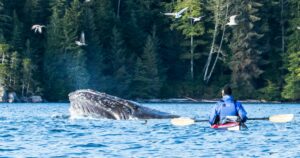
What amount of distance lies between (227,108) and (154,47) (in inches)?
2166

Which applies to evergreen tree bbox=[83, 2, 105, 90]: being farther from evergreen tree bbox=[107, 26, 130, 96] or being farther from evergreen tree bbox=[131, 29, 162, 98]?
evergreen tree bbox=[131, 29, 162, 98]

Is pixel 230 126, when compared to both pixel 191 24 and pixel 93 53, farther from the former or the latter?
pixel 191 24

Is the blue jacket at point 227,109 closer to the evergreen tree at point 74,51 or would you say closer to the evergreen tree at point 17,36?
the evergreen tree at point 74,51

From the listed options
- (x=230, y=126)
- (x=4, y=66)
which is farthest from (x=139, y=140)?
(x=4, y=66)

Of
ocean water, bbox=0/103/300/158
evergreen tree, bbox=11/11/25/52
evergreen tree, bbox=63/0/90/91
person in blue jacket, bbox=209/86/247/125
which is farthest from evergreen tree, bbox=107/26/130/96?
person in blue jacket, bbox=209/86/247/125

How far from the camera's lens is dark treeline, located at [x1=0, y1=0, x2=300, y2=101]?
251 feet

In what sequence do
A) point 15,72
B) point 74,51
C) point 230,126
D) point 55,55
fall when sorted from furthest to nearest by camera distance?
point 74,51 < point 55,55 < point 15,72 < point 230,126

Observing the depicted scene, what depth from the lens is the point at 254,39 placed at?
8100 cm

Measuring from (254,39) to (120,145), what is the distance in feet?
197

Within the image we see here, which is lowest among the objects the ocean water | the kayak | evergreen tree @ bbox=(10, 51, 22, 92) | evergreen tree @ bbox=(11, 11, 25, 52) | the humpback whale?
the ocean water

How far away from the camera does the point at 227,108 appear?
83.3ft

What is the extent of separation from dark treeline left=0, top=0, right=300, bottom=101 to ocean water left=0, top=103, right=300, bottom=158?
44.7m

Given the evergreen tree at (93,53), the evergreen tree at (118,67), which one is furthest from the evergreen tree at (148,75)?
the evergreen tree at (93,53)

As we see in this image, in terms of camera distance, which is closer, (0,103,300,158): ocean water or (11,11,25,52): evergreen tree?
(0,103,300,158): ocean water
